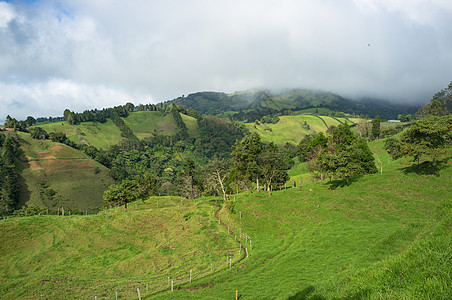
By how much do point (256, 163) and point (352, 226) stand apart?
3521 centimetres

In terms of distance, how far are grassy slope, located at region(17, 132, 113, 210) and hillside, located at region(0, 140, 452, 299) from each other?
108 m

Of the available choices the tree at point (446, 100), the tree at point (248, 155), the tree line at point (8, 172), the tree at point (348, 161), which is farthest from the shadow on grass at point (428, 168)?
the tree line at point (8, 172)

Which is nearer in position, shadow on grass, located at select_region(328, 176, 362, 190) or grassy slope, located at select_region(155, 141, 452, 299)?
grassy slope, located at select_region(155, 141, 452, 299)

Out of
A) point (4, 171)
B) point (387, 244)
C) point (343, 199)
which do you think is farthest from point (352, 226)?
point (4, 171)

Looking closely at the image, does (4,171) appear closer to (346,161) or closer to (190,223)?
(190,223)

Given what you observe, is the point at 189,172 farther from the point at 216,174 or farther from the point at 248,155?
the point at 248,155

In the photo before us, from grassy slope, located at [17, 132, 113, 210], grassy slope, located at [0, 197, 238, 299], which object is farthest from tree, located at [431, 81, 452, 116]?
grassy slope, located at [17, 132, 113, 210]

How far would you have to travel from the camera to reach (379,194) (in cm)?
4653

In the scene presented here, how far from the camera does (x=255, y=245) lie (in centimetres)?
4378

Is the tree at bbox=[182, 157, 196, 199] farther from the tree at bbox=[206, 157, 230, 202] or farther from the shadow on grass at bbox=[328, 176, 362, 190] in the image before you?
the shadow on grass at bbox=[328, 176, 362, 190]

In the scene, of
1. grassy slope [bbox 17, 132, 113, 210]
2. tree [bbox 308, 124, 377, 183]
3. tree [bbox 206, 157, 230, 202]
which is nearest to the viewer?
tree [bbox 308, 124, 377, 183]

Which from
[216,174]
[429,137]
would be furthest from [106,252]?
[429,137]

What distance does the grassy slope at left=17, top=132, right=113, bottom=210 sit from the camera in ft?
493

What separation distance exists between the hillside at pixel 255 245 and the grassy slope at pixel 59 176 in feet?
353
